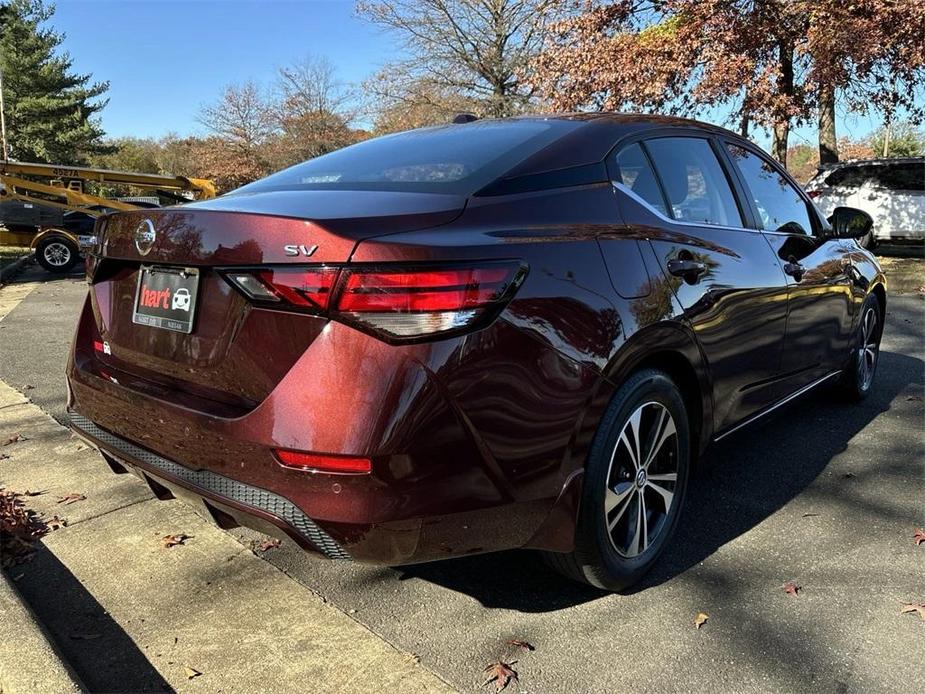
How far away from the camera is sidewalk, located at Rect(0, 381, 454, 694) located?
2.22 metres

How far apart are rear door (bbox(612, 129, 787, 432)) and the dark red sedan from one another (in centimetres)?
2

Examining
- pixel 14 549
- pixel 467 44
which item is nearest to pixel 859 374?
pixel 14 549

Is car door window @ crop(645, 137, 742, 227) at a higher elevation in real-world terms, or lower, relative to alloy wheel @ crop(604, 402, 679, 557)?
higher

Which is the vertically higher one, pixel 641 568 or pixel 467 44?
pixel 467 44

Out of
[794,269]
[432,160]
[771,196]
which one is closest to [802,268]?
[794,269]

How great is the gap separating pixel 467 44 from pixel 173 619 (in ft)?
69.0

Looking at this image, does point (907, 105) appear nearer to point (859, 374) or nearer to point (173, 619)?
point (859, 374)

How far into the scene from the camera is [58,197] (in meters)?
15.2

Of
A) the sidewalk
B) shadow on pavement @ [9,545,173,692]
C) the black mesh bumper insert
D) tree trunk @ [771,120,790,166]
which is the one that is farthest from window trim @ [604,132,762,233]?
tree trunk @ [771,120,790,166]

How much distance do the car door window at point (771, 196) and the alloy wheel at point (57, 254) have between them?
1399 centimetres

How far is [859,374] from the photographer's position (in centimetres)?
485

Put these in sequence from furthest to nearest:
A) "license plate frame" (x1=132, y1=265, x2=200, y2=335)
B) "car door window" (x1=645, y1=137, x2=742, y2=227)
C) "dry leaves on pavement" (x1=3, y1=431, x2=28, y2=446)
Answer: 1. "dry leaves on pavement" (x1=3, y1=431, x2=28, y2=446)
2. "car door window" (x1=645, y1=137, x2=742, y2=227)
3. "license plate frame" (x1=132, y1=265, x2=200, y2=335)

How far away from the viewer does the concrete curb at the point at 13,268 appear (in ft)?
44.2

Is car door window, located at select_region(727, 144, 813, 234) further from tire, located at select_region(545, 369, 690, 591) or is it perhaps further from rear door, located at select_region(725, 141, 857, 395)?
tire, located at select_region(545, 369, 690, 591)
